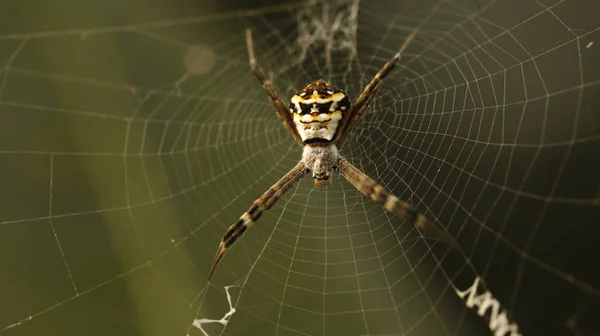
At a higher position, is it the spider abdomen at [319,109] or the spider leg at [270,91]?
the spider leg at [270,91]

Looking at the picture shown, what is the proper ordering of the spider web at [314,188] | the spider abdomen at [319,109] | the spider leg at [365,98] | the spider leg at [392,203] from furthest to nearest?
the spider web at [314,188] → the spider abdomen at [319,109] → the spider leg at [365,98] → the spider leg at [392,203]

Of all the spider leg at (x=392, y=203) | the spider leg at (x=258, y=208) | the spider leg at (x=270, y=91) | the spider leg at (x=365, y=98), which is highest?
the spider leg at (x=270, y=91)

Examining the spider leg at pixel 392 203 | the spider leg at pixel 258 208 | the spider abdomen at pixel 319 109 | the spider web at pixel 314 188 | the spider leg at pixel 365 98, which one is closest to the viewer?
the spider leg at pixel 392 203

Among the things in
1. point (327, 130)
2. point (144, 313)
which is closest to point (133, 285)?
point (144, 313)

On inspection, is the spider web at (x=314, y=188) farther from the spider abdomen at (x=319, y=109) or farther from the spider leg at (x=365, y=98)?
the spider abdomen at (x=319, y=109)

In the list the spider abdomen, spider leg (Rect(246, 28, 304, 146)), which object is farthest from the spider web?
spider leg (Rect(246, 28, 304, 146))

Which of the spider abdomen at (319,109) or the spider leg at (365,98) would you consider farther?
the spider abdomen at (319,109)

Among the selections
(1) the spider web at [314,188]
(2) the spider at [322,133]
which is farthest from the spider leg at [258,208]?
(1) the spider web at [314,188]
